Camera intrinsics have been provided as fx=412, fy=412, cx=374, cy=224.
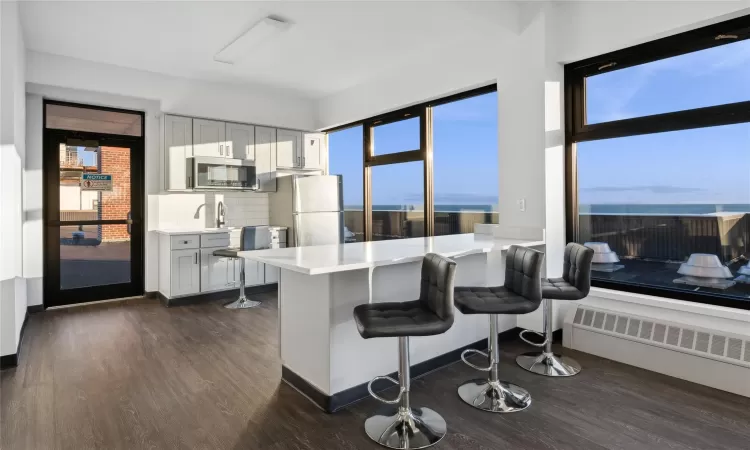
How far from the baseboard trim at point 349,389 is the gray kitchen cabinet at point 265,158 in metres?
3.51

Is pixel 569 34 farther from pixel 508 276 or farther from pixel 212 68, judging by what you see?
pixel 212 68

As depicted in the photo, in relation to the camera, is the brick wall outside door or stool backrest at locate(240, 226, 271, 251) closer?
stool backrest at locate(240, 226, 271, 251)

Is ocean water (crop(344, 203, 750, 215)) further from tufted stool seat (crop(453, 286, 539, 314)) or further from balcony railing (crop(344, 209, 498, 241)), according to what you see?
tufted stool seat (crop(453, 286, 539, 314))

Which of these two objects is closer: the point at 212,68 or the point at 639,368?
the point at 639,368

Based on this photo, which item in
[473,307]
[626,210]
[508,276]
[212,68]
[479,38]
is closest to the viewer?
[473,307]

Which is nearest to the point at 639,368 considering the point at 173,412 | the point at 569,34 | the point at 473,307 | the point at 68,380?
the point at 473,307

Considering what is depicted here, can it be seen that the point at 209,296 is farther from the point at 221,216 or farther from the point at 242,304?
the point at 221,216

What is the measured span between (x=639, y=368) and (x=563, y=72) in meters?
2.43

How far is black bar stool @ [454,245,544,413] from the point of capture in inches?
91.3

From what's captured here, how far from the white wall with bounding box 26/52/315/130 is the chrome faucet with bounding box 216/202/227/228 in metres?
1.19

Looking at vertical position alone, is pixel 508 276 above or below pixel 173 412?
above

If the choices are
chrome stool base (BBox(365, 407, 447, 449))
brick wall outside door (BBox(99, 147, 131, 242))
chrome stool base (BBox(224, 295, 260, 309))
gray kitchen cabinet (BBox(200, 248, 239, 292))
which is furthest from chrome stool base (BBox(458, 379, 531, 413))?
brick wall outside door (BBox(99, 147, 131, 242))

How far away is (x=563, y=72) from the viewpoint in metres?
3.56

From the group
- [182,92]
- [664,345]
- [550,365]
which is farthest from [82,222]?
[664,345]
